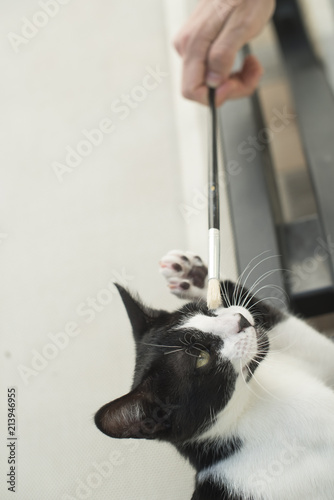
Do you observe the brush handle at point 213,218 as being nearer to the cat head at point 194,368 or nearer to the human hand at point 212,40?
the cat head at point 194,368

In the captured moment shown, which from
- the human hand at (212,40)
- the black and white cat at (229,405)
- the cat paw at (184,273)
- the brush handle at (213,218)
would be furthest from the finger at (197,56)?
the black and white cat at (229,405)

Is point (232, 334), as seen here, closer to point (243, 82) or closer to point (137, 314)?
point (137, 314)

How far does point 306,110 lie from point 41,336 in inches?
44.6

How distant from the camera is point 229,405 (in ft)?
2.89

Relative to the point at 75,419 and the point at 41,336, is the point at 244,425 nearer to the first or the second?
the point at 75,419

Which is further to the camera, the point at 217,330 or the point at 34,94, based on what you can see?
the point at 34,94

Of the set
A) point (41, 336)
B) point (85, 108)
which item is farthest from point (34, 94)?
point (41, 336)

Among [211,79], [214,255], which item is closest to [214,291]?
[214,255]

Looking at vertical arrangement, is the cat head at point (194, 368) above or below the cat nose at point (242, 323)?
below

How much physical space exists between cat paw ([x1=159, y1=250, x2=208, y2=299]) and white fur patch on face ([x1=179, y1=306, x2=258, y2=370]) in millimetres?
168

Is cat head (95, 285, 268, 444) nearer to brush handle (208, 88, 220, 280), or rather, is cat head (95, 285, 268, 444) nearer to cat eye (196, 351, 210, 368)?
cat eye (196, 351, 210, 368)

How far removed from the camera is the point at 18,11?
117 cm

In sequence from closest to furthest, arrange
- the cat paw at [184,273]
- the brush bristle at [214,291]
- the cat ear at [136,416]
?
the cat ear at [136,416] → the brush bristle at [214,291] → the cat paw at [184,273]

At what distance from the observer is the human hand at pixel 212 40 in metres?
1.18
